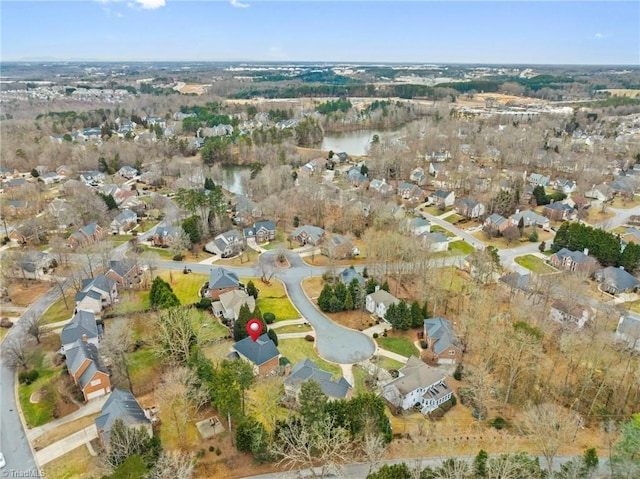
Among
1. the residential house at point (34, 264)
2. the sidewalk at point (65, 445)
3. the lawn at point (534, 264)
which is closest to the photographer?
the sidewalk at point (65, 445)

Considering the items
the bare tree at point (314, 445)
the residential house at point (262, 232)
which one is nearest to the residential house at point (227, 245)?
the residential house at point (262, 232)

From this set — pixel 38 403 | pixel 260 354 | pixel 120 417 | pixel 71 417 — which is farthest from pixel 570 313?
pixel 38 403

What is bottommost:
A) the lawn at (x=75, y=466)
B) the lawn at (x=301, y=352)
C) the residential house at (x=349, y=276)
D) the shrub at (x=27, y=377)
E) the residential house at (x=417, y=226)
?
the lawn at (x=301, y=352)

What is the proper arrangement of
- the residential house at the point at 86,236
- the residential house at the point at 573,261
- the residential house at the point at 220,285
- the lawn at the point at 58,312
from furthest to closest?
the residential house at the point at 86,236 < the residential house at the point at 573,261 < the residential house at the point at 220,285 < the lawn at the point at 58,312

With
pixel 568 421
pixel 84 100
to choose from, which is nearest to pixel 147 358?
pixel 568 421

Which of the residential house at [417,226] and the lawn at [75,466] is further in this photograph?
the residential house at [417,226]

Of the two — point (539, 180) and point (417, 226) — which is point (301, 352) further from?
point (539, 180)

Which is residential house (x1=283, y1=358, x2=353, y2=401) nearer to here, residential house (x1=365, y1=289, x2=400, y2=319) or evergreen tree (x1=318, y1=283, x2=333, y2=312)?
evergreen tree (x1=318, y1=283, x2=333, y2=312)

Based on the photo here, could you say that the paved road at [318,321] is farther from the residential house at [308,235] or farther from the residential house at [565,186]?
the residential house at [565,186]
